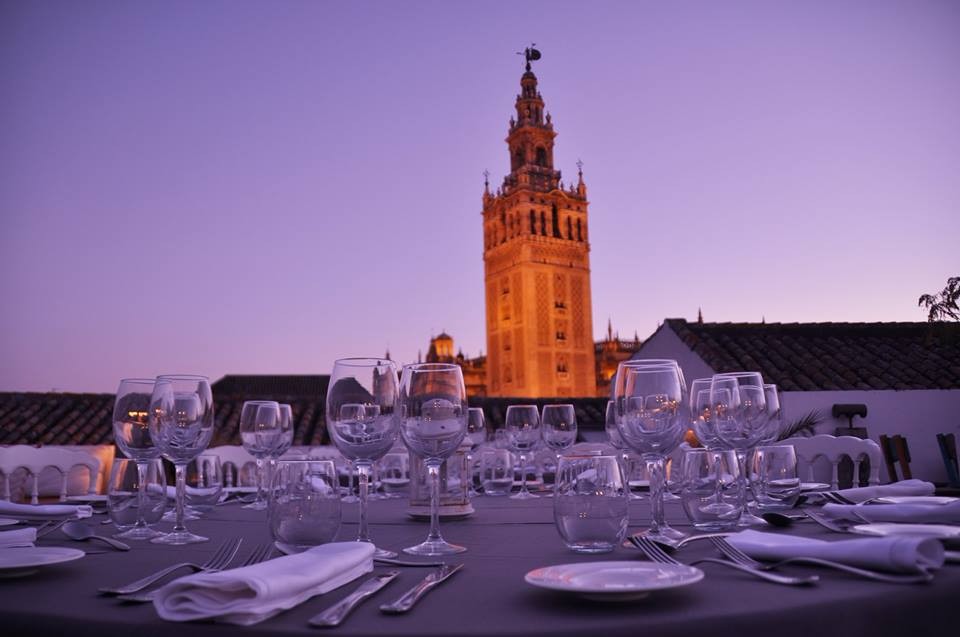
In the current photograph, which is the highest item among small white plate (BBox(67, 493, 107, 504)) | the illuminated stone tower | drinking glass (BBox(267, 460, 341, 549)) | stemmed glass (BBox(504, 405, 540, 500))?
the illuminated stone tower

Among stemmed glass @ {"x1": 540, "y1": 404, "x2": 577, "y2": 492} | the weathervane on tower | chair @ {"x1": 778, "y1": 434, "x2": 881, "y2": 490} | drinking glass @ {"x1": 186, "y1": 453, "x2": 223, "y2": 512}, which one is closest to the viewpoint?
drinking glass @ {"x1": 186, "y1": 453, "x2": 223, "y2": 512}

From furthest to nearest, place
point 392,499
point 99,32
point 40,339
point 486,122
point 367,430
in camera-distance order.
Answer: point 486,122
point 40,339
point 99,32
point 392,499
point 367,430

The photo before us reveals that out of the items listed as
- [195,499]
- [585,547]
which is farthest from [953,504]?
[195,499]

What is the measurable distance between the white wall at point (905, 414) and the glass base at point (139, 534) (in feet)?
28.0

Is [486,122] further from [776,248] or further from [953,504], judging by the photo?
[953,504]

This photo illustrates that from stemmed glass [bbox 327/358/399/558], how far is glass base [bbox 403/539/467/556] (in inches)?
4.3

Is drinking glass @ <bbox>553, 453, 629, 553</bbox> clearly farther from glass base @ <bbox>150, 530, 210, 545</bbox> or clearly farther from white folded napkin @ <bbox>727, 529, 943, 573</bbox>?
glass base @ <bbox>150, 530, 210, 545</bbox>

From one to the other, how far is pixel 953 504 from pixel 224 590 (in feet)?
4.61

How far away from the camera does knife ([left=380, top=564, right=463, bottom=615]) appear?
0.80 m

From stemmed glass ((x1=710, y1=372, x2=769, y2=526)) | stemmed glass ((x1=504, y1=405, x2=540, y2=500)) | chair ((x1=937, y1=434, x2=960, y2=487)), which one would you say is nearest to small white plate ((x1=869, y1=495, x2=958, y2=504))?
stemmed glass ((x1=710, y1=372, x2=769, y2=526))

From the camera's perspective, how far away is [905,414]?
9.26 metres

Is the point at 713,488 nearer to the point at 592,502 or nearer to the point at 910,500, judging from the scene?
the point at 592,502

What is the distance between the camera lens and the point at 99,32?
62.2ft

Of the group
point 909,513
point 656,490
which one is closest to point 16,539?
point 656,490
